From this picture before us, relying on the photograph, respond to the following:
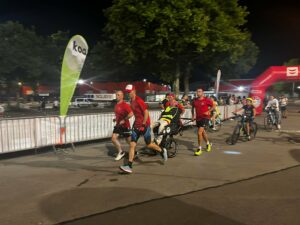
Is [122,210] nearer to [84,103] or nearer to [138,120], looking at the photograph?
[138,120]

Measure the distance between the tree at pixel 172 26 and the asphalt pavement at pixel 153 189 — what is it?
978 centimetres

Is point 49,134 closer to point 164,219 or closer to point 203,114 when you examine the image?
point 203,114

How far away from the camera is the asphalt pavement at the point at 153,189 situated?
4.61 metres

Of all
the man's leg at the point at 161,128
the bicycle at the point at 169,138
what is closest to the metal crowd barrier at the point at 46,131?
the man's leg at the point at 161,128

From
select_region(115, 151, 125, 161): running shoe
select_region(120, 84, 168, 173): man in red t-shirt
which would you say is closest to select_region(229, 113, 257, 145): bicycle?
select_region(115, 151, 125, 161): running shoe

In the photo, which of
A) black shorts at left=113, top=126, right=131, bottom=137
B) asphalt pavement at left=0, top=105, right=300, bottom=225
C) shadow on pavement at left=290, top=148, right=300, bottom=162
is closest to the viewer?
asphalt pavement at left=0, top=105, right=300, bottom=225

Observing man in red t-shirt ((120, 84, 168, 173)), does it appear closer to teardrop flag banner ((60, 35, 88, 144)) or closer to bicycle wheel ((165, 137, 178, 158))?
bicycle wheel ((165, 137, 178, 158))

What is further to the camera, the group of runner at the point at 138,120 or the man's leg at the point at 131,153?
the group of runner at the point at 138,120

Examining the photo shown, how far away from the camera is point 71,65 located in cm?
930

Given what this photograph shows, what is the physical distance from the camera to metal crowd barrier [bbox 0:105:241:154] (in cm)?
891

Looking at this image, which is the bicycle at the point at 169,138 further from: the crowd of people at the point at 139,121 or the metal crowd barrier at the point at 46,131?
the metal crowd barrier at the point at 46,131

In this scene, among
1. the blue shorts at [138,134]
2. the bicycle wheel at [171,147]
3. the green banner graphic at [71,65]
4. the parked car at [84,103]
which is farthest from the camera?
the parked car at [84,103]

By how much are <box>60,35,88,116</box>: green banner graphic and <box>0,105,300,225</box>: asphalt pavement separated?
171cm

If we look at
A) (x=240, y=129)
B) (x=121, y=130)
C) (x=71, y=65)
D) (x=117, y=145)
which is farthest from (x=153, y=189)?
(x=240, y=129)
